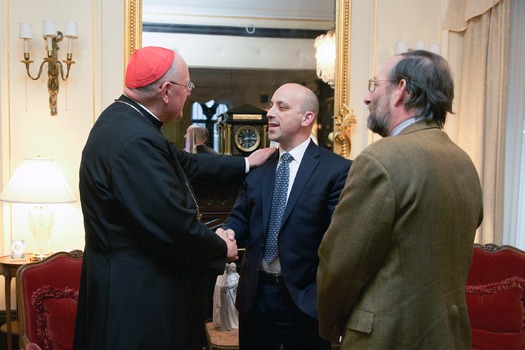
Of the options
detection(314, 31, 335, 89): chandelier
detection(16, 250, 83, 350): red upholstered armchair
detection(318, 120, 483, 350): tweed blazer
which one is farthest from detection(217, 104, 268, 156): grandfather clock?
detection(318, 120, 483, 350): tweed blazer

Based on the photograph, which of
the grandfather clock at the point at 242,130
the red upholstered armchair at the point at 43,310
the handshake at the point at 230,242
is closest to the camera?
the handshake at the point at 230,242

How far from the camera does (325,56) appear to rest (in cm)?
414

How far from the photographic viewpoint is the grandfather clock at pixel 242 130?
13.0 feet

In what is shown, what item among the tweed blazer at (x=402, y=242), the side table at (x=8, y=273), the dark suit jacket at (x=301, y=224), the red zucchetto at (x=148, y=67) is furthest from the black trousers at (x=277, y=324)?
the side table at (x=8, y=273)

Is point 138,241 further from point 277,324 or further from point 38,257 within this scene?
point 38,257

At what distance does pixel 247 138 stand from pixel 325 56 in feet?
2.79

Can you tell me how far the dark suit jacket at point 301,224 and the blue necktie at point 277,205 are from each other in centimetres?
2

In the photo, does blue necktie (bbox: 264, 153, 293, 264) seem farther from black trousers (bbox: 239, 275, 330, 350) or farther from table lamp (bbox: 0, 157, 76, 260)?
table lamp (bbox: 0, 157, 76, 260)

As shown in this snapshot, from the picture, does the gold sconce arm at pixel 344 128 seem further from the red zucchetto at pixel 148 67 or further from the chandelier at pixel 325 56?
the red zucchetto at pixel 148 67

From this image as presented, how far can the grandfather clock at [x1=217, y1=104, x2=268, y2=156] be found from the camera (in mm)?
3975

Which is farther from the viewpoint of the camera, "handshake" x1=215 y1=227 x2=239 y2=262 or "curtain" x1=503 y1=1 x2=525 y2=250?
"curtain" x1=503 y1=1 x2=525 y2=250

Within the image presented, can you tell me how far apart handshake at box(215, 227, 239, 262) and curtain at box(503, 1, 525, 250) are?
2.42 meters

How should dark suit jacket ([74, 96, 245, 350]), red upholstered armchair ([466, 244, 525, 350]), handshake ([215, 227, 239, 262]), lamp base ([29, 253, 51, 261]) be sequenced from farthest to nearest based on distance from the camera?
lamp base ([29, 253, 51, 261]) < red upholstered armchair ([466, 244, 525, 350]) < handshake ([215, 227, 239, 262]) < dark suit jacket ([74, 96, 245, 350])

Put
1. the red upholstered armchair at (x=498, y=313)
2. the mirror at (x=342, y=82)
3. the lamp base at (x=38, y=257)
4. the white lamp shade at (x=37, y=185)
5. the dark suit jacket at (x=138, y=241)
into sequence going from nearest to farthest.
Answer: the dark suit jacket at (x=138, y=241) < the red upholstered armchair at (x=498, y=313) < the white lamp shade at (x=37, y=185) < the lamp base at (x=38, y=257) < the mirror at (x=342, y=82)
